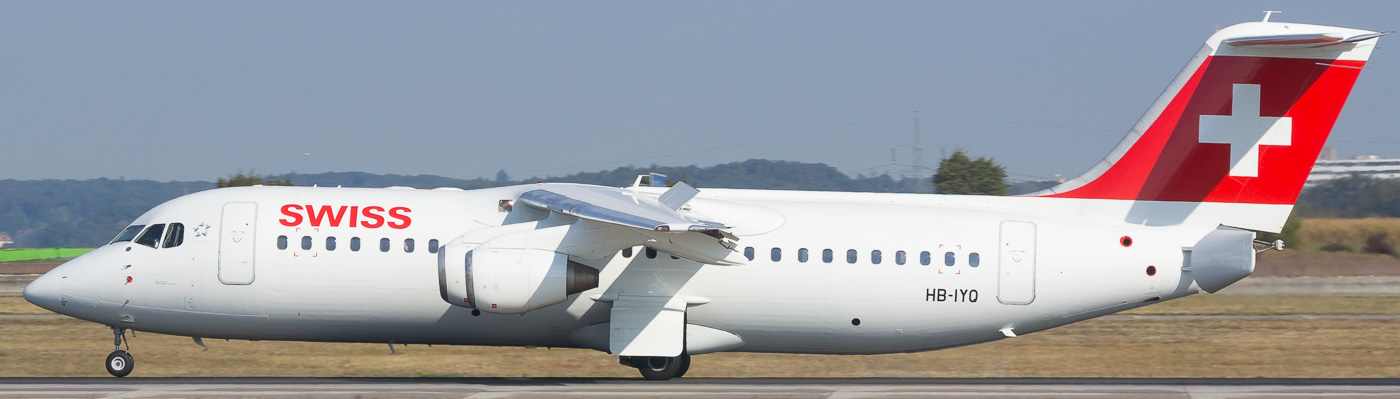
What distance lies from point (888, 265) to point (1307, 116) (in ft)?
17.4

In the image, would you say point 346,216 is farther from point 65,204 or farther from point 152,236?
point 65,204

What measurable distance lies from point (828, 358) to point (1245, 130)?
22.3 ft

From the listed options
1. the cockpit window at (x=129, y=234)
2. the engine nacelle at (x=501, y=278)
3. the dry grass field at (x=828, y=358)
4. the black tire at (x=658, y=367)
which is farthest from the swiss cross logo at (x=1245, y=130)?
the cockpit window at (x=129, y=234)

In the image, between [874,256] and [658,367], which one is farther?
[658,367]

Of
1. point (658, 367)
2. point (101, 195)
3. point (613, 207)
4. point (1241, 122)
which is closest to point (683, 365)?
point (658, 367)

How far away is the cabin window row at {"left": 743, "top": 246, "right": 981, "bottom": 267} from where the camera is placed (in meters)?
14.9

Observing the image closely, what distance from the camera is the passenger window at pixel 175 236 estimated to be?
592 inches

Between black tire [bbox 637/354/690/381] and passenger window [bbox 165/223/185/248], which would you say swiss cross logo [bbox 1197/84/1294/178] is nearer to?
black tire [bbox 637/354/690/381]

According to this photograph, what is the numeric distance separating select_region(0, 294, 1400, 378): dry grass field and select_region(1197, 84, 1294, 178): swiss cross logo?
151 inches

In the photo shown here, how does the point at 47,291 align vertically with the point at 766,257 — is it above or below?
below

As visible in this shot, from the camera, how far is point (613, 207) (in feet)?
45.2

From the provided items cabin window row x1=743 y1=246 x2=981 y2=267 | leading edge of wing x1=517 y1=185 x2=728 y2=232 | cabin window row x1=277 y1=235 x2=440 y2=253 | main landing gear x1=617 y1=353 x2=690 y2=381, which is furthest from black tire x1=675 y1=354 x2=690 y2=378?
cabin window row x1=277 y1=235 x2=440 y2=253

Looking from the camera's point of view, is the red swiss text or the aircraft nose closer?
the red swiss text

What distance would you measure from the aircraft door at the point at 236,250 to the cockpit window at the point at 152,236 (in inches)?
31.8
